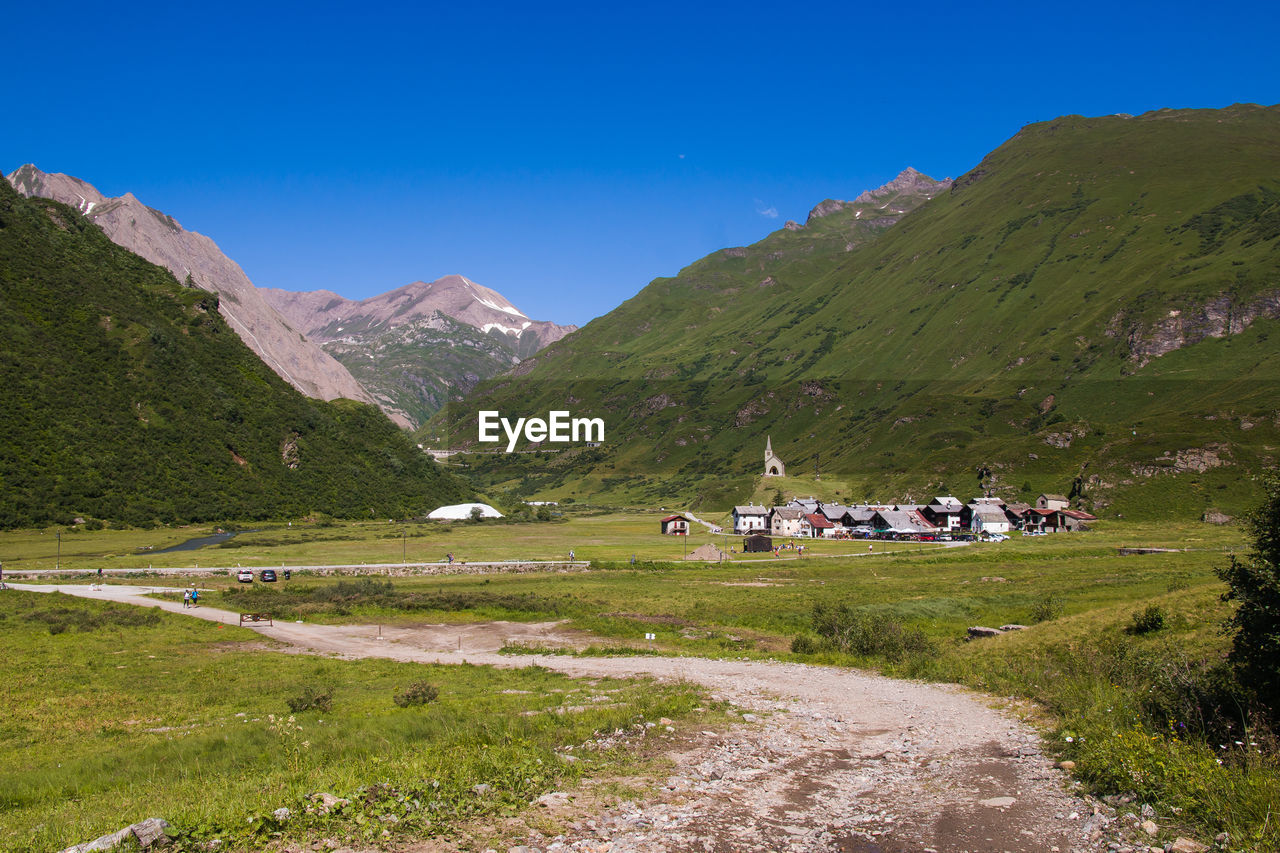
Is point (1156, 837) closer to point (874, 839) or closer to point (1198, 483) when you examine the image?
point (874, 839)

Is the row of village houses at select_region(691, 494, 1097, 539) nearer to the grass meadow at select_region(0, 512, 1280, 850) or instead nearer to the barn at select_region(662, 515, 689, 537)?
the barn at select_region(662, 515, 689, 537)

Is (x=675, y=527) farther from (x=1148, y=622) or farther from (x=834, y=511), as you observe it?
(x=1148, y=622)

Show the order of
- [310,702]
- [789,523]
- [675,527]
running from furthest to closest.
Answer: [675,527] → [789,523] → [310,702]

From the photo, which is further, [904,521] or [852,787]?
[904,521]

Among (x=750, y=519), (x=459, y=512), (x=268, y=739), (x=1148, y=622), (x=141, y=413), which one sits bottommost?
(x=750, y=519)

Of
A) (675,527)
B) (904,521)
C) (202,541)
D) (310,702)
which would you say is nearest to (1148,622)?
(310,702)

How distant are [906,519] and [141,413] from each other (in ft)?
438

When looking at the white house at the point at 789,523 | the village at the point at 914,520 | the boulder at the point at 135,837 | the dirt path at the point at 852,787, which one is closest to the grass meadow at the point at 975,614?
the dirt path at the point at 852,787

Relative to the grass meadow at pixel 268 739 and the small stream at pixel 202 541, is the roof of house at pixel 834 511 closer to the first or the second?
the small stream at pixel 202 541

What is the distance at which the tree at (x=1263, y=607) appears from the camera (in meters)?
16.9

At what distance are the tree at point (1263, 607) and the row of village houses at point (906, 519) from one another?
350 feet

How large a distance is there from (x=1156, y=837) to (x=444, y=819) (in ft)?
40.3

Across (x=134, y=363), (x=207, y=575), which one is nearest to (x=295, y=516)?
(x=134, y=363)

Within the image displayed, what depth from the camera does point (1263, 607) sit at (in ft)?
56.2
